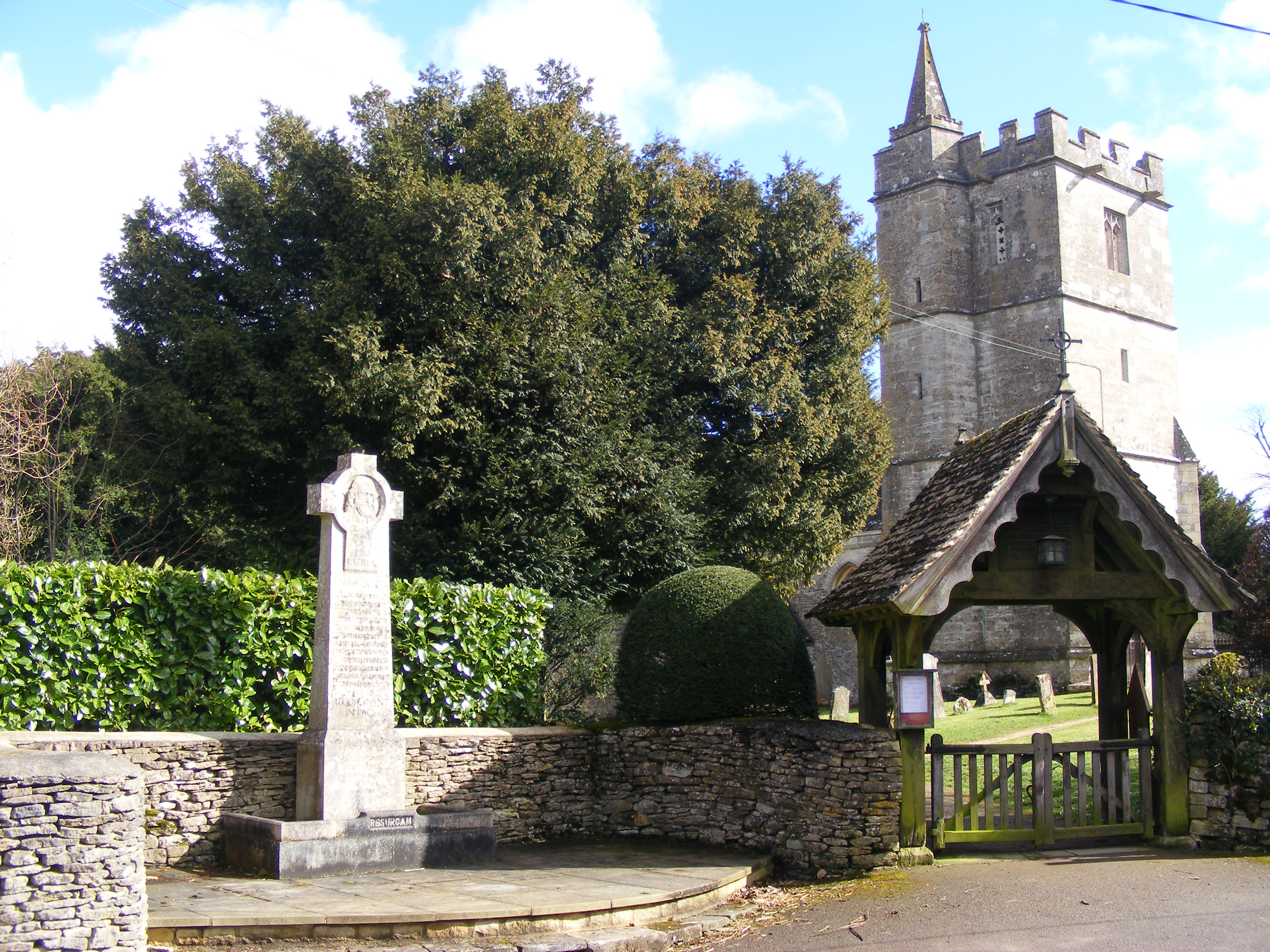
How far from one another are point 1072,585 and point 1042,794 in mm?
2026

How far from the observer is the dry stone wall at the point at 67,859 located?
21.5 feet

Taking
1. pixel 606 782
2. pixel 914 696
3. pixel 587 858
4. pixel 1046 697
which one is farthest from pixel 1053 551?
pixel 1046 697

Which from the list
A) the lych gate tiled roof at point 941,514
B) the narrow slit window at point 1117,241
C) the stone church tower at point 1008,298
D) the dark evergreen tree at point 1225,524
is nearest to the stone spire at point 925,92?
the stone church tower at point 1008,298

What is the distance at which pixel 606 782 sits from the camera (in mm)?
12539

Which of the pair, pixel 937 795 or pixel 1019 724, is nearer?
pixel 937 795

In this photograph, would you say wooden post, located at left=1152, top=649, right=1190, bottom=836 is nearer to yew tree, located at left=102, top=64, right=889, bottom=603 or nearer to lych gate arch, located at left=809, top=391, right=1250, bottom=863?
lych gate arch, located at left=809, top=391, right=1250, bottom=863

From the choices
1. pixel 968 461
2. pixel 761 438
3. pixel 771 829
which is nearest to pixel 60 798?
pixel 771 829

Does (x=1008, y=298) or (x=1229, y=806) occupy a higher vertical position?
(x=1008, y=298)

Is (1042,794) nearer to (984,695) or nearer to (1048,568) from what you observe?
(1048,568)

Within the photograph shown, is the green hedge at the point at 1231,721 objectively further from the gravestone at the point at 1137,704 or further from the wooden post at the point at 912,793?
the wooden post at the point at 912,793

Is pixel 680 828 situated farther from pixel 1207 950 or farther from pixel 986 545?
pixel 1207 950

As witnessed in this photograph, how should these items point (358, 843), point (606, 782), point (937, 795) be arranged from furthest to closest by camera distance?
point (606, 782) → point (937, 795) → point (358, 843)

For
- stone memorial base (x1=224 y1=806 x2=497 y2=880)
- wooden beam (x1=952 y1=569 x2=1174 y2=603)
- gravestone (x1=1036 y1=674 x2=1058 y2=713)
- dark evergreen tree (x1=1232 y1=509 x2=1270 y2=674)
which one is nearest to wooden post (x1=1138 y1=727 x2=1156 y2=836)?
wooden beam (x1=952 y1=569 x2=1174 y2=603)

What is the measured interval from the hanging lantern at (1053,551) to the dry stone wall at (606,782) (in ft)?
7.55
